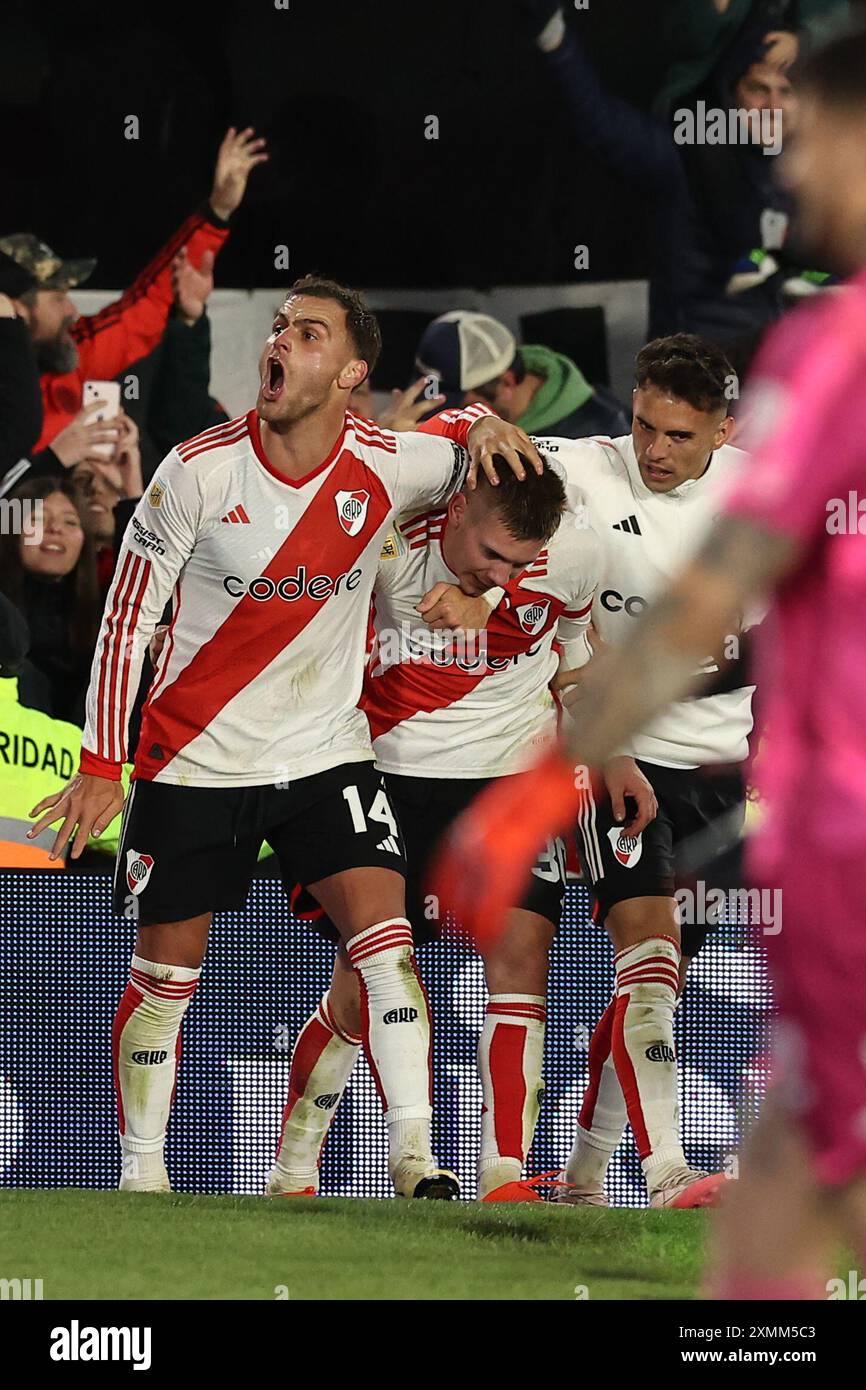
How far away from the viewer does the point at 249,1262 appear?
11.5ft

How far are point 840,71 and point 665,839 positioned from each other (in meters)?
2.89

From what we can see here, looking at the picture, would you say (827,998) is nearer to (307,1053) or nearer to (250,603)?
(250,603)

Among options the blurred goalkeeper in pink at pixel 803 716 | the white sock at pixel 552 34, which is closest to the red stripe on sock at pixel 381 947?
the blurred goalkeeper in pink at pixel 803 716

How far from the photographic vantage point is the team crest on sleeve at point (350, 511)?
4266 millimetres

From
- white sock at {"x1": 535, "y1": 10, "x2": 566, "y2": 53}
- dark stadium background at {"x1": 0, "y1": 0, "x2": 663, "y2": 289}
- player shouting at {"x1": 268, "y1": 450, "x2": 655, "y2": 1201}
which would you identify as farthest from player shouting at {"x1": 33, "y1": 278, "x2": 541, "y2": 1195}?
white sock at {"x1": 535, "y1": 10, "x2": 566, "y2": 53}

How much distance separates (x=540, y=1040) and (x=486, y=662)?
0.87 meters

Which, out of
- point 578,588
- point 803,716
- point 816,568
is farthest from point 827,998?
point 578,588

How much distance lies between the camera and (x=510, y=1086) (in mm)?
4496

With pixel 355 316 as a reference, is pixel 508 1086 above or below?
below

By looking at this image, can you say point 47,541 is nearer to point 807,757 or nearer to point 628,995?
point 628,995

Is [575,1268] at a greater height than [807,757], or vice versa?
[807,757]

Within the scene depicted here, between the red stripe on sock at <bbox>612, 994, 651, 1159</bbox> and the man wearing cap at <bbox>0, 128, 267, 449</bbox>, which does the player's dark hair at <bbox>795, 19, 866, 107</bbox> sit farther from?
the man wearing cap at <bbox>0, 128, 267, 449</bbox>

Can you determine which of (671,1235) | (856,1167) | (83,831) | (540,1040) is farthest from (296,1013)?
(856,1167)

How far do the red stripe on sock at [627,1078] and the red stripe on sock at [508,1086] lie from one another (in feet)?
0.69
